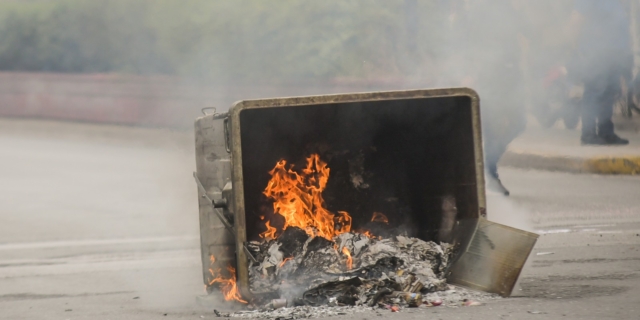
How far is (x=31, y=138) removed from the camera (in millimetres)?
17625

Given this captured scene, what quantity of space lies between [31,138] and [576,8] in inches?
381

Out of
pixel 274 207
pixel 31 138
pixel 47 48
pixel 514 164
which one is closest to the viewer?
pixel 274 207

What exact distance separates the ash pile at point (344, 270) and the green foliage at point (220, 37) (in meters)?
10.4

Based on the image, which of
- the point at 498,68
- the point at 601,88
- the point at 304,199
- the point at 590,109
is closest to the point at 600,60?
the point at 601,88

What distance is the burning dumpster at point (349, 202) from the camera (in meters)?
5.79

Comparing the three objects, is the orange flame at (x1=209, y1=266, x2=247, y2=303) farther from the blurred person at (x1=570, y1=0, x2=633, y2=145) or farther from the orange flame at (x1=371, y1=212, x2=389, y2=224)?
the blurred person at (x1=570, y1=0, x2=633, y2=145)

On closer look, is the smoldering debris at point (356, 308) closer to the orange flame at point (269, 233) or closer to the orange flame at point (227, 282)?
the orange flame at point (227, 282)

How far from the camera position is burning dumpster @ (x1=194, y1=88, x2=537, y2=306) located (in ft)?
19.0

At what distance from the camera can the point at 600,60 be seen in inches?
559

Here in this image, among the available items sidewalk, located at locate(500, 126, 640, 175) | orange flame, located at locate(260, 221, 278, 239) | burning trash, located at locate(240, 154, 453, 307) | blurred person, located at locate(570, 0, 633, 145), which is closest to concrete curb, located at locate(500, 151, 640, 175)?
sidewalk, located at locate(500, 126, 640, 175)

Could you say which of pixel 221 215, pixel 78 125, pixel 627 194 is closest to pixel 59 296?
pixel 221 215

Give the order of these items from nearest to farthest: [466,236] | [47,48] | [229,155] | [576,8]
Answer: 1. [229,155]
2. [466,236]
3. [576,8]
4. [47,48]

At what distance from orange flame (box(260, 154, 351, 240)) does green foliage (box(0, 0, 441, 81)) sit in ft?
31.9

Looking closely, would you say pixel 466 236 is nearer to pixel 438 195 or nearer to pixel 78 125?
pixel 438 195
